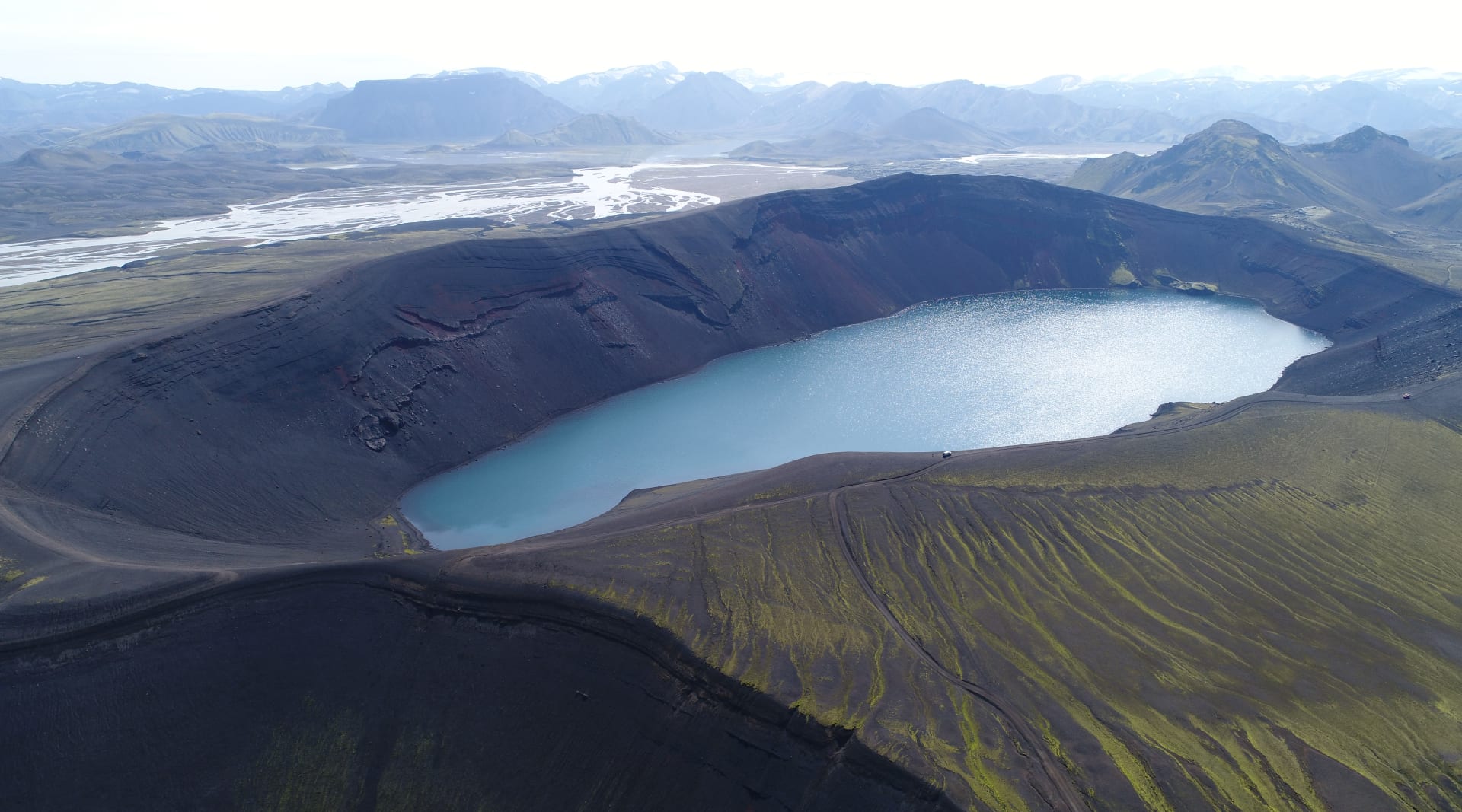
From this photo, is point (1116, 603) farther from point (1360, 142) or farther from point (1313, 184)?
point (1360, 142)

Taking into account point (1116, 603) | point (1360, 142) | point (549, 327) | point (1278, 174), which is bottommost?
point (1116, 603)

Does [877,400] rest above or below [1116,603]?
below

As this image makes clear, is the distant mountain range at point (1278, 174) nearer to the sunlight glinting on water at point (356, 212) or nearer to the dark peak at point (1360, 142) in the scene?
the dark peak at point (1360, 142)

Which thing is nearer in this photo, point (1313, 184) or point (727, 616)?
point (727, 616)

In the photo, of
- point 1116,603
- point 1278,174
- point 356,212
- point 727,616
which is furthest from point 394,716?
point 1278,174

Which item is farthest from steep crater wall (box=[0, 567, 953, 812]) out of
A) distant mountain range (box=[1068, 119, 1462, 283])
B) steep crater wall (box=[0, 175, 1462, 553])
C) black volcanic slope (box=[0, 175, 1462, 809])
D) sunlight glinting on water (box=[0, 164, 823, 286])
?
distant mountain range (box=[1068, 119, 1462, 283])

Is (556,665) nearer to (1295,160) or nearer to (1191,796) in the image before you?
(1191,796)
